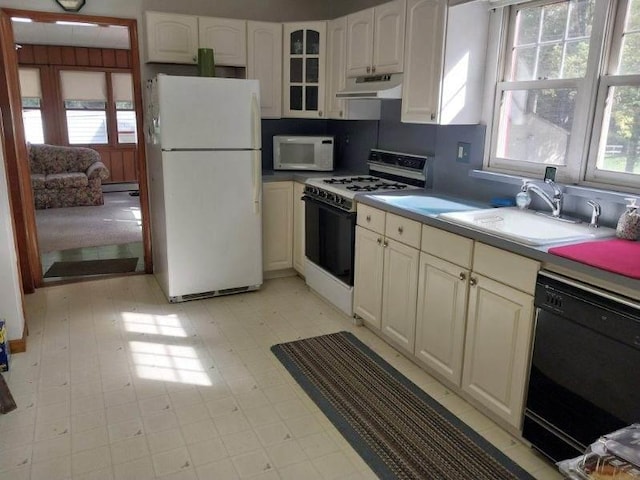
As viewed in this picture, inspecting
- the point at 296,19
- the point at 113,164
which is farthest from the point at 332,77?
the point at 113,164

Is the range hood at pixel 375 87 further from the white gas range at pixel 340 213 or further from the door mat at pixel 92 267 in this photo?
the door mat at pixel 92 267

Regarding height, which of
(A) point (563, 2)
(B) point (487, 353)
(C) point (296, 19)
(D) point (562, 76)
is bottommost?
(B) point (487, 353)

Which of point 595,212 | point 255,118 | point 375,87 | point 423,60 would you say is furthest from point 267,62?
point 595,212

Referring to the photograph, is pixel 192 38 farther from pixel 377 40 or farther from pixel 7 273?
pixel 7 273

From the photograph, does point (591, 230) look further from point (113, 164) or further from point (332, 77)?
point (113, 164)

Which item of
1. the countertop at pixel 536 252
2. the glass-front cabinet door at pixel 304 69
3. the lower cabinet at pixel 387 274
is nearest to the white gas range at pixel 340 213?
the lower cabinet at pixel 387 274

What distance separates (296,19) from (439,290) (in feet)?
10.2

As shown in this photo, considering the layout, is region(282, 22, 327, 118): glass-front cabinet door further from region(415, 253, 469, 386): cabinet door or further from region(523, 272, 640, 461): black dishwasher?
region(523, 272, 640, 461): black dishwasher

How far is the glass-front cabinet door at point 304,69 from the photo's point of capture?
4.12 meters

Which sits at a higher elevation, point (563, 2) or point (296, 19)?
point (296, 19)

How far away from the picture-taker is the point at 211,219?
3787mm

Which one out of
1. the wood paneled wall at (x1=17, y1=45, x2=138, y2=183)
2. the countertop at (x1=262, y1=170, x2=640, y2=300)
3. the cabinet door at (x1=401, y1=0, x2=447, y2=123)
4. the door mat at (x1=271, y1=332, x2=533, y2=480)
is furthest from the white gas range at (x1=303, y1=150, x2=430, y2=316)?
the wood paneled wall at (x1=17, y1=45, x2=138, y2=183)

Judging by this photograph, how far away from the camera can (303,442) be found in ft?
7.44

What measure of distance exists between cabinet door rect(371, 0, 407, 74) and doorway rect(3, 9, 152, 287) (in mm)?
3383
